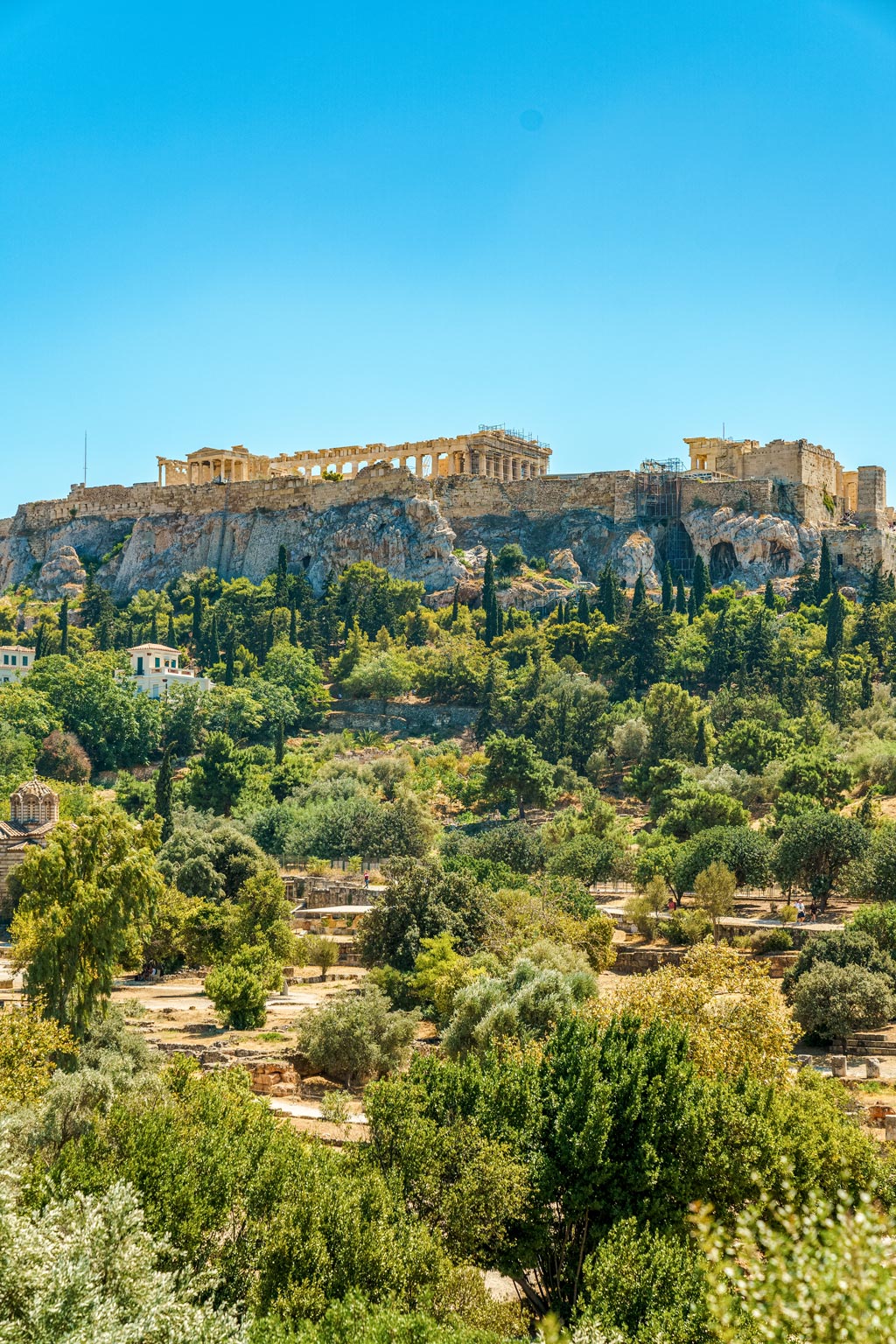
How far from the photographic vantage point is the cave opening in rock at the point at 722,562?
271 feet

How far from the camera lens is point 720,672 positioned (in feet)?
226

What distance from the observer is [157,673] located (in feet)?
248

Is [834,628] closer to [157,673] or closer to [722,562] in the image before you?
[722,562]

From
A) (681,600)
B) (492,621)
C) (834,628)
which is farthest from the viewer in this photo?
(492,621)

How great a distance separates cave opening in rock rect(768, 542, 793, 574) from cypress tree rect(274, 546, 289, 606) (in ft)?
88.8

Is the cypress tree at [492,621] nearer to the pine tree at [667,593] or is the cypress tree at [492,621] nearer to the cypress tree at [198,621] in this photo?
the pine tree at [667,593]

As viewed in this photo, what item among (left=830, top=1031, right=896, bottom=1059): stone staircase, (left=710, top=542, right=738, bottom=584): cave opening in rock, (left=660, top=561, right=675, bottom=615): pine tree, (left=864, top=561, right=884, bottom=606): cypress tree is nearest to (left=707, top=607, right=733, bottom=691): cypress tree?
(left=660, top=561, right=675, bottom=615): pine tree

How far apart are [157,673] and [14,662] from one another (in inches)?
344

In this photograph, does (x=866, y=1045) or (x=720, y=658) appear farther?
(x=720, y=658)

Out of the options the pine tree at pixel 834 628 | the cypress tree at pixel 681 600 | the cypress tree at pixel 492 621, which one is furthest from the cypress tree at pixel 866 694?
the cypress tree at pixel 492 621

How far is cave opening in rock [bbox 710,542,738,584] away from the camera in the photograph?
82.8 m

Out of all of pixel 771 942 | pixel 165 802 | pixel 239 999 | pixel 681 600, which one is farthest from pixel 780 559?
pixel 239 999

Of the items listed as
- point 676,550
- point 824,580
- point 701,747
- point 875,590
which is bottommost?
point 701,747

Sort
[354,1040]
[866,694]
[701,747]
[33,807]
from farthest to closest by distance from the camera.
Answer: [866,694], [701,747], [33,807], [354,1040]
